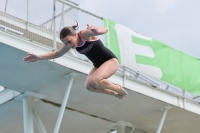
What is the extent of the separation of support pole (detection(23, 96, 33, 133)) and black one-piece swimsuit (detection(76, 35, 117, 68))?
786 cm

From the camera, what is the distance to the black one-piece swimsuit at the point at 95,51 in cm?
900

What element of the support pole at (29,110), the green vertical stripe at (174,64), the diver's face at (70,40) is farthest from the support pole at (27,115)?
the diver's face at (70,40)

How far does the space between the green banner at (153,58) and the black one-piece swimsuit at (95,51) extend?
6354 millimetres

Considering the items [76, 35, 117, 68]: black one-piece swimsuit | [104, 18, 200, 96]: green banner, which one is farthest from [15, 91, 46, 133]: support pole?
[76, 35, 117, 68]: black one-piece swimsuit

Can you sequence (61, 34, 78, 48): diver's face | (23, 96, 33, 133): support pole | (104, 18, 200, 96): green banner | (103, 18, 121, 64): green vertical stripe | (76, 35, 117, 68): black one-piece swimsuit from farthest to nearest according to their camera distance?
(23, 96, 33, 133): support pole, (104, 18, 200, 96): green banner, (103, 18, 121, 64): green vertical stripe, (76, 35, 117, 68): black one-piece swimsuit, (61, 34, 78, 48): diver's face

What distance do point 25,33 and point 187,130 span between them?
967 centimetres

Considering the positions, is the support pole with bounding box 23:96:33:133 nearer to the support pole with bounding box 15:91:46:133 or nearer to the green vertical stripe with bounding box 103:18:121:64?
the support pole with bounding box 15:91:46:133

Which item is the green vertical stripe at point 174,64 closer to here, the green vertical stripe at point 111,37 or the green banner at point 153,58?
the green banner at point 153,58

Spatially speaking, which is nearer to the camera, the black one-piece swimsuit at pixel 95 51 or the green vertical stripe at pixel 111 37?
the black one-piece swimsuit at pixel 95 51

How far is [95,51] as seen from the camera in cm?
914

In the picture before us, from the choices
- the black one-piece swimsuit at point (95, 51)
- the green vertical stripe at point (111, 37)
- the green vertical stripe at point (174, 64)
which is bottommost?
the black one-piece swimsuit at point (95, 51)

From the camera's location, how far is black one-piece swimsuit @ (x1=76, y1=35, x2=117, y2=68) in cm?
900

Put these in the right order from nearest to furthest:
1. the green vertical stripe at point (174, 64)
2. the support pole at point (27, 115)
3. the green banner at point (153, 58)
A: the green banner at point (153, 58) → the support pole at point (27, 115) → the green vertical stripe at point (174, 64)

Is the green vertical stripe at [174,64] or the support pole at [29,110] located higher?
the green vertical stripe at [174,64]
